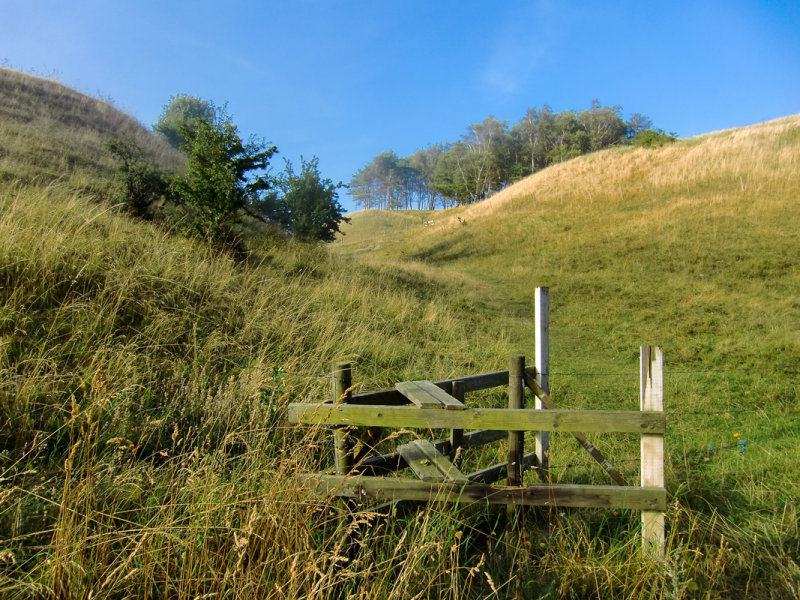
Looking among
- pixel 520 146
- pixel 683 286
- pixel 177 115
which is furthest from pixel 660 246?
pixel 520 146

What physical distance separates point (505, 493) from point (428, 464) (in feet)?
1.85

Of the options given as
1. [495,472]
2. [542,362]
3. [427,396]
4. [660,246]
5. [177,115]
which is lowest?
[495,472]

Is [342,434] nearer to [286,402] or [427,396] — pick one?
[427,396]

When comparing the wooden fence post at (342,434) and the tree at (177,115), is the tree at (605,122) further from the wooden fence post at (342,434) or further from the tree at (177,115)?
the wooden fence post at (342,434)

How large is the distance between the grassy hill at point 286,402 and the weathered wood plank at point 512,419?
0.45 meters

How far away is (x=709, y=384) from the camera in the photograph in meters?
7.58

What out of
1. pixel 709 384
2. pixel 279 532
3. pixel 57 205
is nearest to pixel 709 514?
pixel 279 532

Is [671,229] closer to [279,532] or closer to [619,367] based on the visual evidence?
[619,367]

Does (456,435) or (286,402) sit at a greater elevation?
(286,402)

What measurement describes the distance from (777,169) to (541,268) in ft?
52.5

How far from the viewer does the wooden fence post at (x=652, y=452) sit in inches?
103

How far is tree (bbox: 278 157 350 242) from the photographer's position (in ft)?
71.4

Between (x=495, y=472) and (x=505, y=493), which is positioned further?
(x=495, y=472)

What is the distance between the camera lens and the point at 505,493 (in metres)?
2.66
